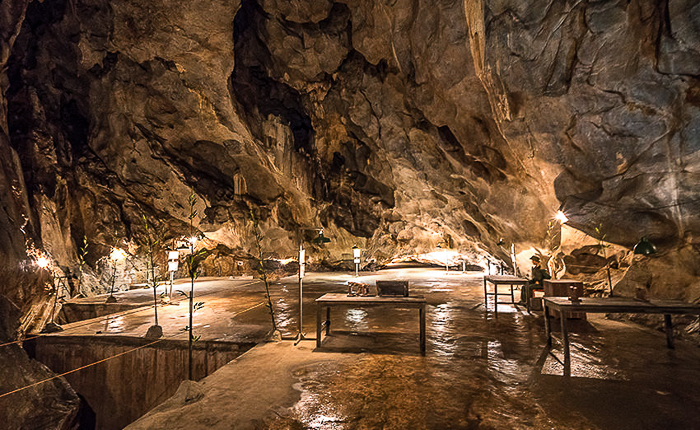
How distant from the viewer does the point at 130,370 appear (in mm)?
6379

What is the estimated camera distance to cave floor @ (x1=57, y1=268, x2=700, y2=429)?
3088mm

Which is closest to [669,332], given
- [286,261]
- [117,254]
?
[286,261]

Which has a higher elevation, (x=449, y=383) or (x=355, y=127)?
(x=355, y=127)

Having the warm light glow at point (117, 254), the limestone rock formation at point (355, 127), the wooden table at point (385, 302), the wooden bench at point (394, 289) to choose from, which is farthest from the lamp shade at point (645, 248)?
the warm light glow at point (117, 254)

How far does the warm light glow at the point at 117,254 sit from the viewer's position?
1845 centimetres

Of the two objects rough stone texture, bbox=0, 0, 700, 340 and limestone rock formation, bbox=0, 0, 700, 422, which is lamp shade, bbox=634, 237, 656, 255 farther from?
rough stone texture, bbox=0, 0, 700, 340

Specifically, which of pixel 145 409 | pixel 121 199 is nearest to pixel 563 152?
pixel 145 409

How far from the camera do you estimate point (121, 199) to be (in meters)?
18.3

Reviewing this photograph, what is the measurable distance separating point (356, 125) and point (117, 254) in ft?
49.9

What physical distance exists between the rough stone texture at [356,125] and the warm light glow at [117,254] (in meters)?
0.52

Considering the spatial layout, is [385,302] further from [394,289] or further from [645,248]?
[645,248]

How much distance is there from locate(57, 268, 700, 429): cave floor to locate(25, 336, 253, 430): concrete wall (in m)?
0.53

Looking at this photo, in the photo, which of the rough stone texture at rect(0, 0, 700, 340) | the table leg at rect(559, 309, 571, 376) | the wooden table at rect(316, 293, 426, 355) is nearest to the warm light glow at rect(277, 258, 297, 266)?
the rough stone texture at rect(0, 0, 700, 340)

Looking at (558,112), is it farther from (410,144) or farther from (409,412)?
(409,412)
